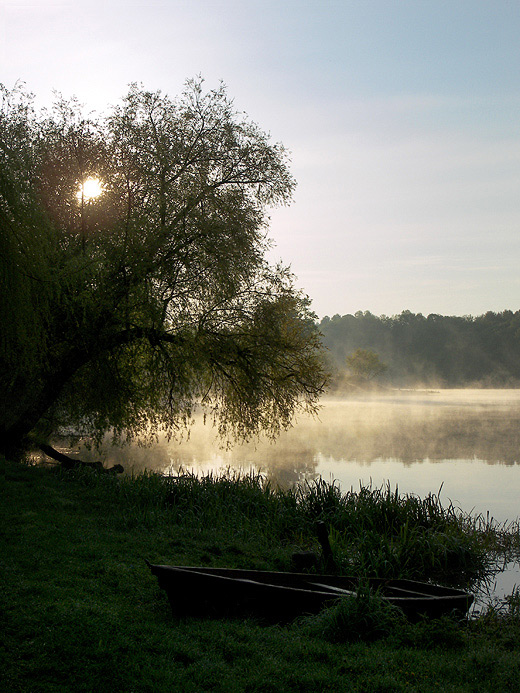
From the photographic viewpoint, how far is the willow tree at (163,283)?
15.1 meters

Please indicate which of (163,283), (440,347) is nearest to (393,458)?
(163,283)

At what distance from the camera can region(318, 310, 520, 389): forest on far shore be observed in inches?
4252

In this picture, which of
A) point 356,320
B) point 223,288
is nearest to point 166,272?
point 223,288

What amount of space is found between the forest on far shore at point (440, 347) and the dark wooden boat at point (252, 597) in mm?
96916

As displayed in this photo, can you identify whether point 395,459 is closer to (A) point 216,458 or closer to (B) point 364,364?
(A) point 216,458

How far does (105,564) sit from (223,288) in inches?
370

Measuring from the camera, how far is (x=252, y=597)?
6.70 m

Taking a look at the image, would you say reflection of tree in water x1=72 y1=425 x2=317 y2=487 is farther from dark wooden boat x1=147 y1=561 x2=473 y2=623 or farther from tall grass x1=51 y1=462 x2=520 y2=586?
dark wooden boat x1=147 y1=561 x2=473 y2=623

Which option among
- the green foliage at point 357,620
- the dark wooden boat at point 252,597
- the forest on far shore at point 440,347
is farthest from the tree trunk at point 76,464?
the forest on far shore at point 440,347

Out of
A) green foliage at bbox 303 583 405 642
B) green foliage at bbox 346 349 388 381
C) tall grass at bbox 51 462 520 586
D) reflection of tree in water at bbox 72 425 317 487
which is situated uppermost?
green foliage at bbox 346 349 388 381

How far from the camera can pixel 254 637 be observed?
6027mm

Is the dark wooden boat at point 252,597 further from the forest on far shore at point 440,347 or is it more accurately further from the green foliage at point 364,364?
the forest on far shore at point 440,347

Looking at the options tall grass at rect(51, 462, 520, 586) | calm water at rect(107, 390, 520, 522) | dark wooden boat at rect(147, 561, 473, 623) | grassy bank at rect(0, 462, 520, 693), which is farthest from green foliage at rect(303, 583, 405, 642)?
calm water at rect(107, 390, 520, 522)

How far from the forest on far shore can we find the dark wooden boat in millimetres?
96916
